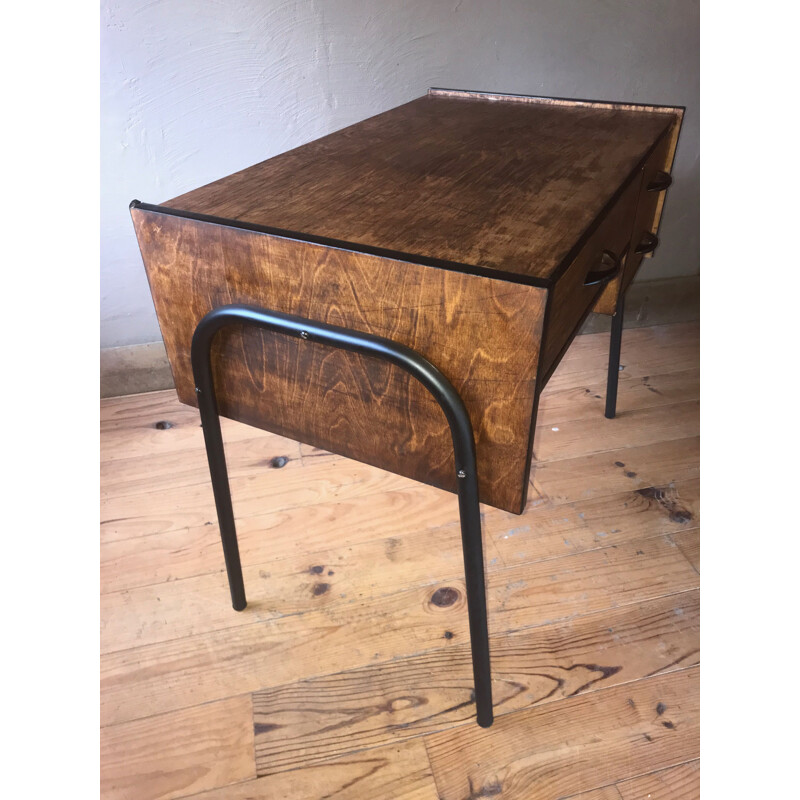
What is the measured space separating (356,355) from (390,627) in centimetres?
61

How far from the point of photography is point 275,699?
1.06 meters

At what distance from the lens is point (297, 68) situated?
4.97 feet

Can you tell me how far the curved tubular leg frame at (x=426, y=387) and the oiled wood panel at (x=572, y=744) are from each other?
0.05 metres

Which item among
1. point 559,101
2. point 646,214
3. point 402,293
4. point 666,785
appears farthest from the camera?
point 559,101

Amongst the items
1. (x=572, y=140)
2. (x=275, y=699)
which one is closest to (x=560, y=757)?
(x=275, y=699)

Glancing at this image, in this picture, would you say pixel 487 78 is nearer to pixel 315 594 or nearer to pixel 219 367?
pixel 219 367

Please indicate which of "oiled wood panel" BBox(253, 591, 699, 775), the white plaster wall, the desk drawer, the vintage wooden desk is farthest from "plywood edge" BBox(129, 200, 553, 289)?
the white plaster wall

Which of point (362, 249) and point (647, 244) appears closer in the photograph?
point (362, 249)

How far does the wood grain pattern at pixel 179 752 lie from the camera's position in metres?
0.95

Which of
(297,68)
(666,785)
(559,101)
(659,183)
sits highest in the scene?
(297,68)

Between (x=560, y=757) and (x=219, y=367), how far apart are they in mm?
744

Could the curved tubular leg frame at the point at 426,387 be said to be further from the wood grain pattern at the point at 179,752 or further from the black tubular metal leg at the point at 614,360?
the black tubular metal leg at the point at 614,360

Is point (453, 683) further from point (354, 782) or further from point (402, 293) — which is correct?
point (402, 293)

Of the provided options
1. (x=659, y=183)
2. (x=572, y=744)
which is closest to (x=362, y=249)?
(x=659, y=183)
